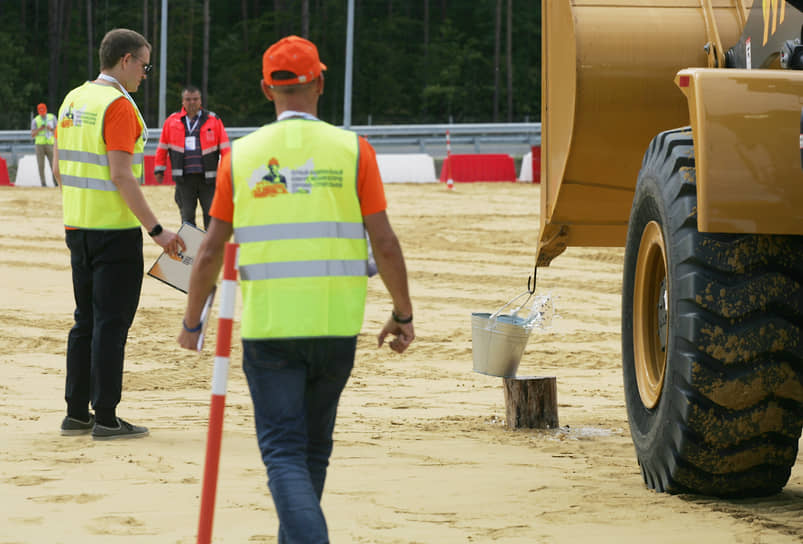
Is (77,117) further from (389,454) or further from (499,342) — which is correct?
(499,342)

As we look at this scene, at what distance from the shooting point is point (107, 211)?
22.0ft

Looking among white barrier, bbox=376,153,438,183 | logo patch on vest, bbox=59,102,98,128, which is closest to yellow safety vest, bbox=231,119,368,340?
logo patch on vest, bbox=59,102,98,128

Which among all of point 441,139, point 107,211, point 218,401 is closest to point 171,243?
point 107,211

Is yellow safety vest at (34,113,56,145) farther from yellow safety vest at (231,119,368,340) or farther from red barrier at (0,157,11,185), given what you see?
yellow safety vest at (231,119,368,340)

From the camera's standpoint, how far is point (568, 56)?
267 inches

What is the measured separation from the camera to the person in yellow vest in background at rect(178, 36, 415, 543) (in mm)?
4070

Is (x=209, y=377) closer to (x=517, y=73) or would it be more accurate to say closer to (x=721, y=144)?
(x=721, y=144)

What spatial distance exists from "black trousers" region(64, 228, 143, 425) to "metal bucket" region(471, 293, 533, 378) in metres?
1.94

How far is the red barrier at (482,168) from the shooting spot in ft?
87.1

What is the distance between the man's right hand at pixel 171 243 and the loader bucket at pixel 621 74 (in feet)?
6.87

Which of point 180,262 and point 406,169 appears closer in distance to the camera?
point 180,262

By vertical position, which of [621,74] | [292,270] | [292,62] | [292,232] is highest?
[621,74]

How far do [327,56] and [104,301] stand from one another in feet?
188

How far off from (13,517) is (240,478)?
1088 mm
